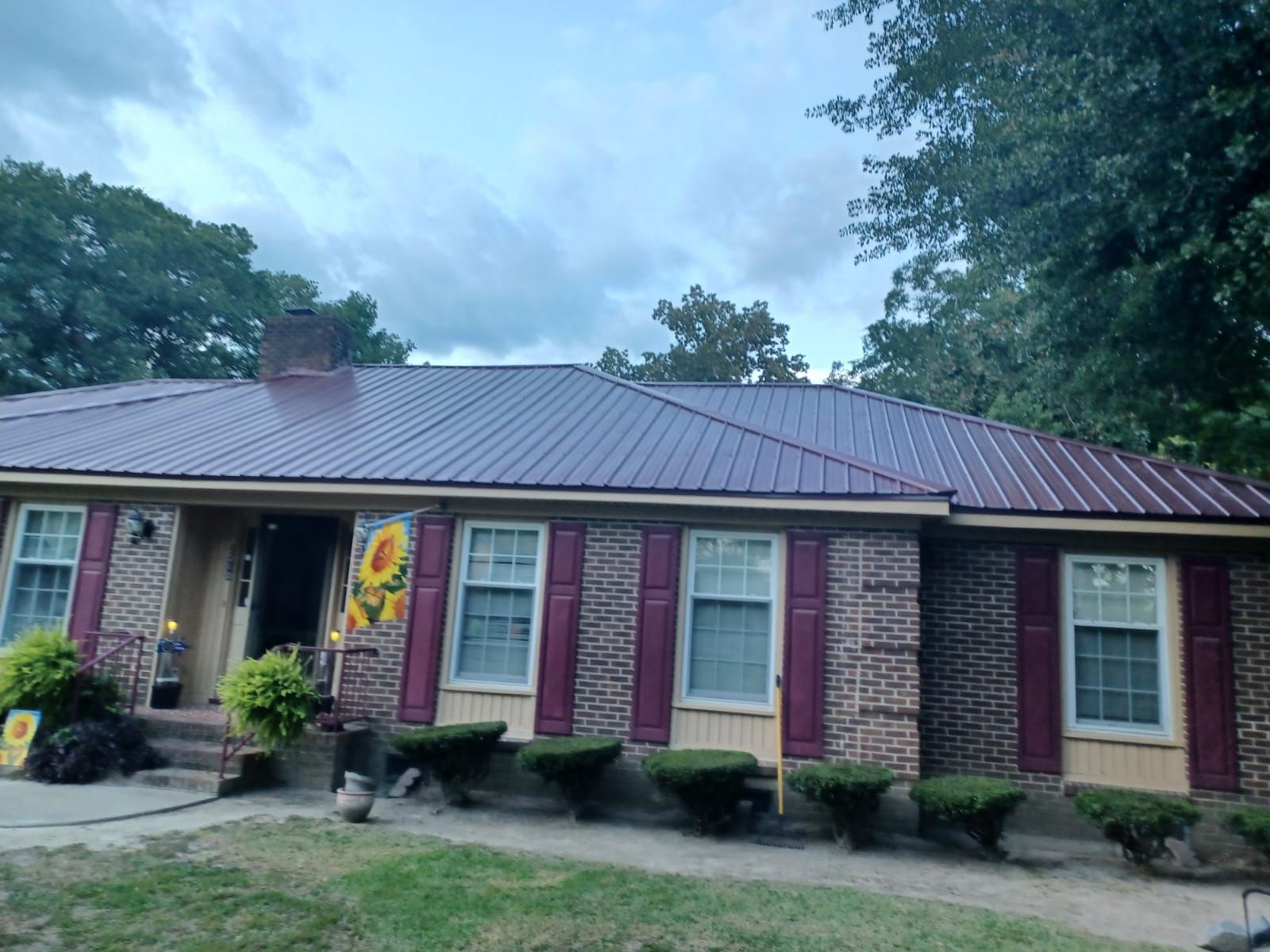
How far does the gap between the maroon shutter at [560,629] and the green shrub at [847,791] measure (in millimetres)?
2414

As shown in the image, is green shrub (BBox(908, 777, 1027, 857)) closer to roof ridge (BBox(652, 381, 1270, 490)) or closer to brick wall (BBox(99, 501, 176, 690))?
roof ridge (BBox(652, 381, 1270, 490))

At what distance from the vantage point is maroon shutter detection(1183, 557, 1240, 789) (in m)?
8.25

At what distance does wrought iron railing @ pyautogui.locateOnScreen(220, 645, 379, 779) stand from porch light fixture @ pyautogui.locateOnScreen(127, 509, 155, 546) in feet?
7.35

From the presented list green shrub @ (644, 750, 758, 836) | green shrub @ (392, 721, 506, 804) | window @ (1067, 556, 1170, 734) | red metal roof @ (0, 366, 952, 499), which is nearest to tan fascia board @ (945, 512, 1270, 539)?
window @ (1067, 556, 1170, 734)

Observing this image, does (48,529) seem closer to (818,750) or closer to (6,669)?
(6,669)

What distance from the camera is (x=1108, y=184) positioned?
8992mm

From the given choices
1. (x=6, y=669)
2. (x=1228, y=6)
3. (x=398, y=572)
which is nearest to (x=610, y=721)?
(x=398, y=572)

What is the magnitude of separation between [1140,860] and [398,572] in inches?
277

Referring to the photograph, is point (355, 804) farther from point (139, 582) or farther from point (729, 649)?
point (139, 582)

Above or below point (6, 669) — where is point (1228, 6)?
above

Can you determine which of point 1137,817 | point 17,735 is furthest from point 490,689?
point 1137,817

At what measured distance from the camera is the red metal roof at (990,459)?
8734 millimetres

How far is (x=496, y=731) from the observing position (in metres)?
8.57

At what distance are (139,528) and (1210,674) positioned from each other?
11064 mm
